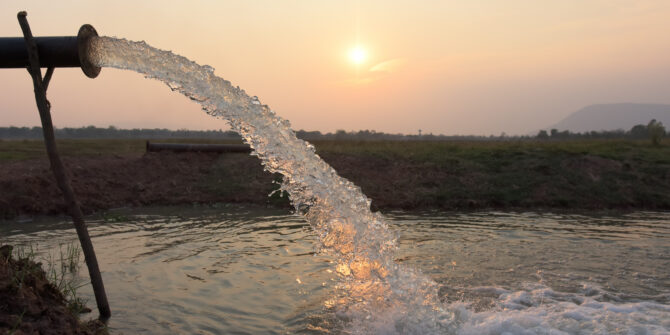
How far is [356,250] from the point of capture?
6.46 meters

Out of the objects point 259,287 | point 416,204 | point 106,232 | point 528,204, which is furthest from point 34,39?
point 528,204

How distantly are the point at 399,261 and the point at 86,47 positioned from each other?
552cm

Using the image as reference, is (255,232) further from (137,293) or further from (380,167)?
(380,167)

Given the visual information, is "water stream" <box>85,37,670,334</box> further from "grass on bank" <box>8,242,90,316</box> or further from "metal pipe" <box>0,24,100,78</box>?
"grass on bank" <box>8,242,90,316</box>

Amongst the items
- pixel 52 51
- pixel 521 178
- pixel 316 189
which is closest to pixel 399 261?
pixel 316 189

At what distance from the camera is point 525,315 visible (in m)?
6.05

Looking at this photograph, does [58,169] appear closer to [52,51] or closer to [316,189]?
[52,51]

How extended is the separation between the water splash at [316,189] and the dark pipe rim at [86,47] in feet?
0.27

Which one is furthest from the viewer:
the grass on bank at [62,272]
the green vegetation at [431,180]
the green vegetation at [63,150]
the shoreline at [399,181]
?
the green vegetation at [63,150]

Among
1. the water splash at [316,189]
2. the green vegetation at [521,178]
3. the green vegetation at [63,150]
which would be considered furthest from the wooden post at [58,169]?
the green vegetation at [63,150]

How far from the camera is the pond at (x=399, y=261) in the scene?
5.96 metres

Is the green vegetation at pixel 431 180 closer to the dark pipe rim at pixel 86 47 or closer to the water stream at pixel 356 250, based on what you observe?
the water stream at pixel 356 250

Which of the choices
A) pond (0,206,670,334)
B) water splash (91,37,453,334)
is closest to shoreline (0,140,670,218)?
pond (0,206,670,334)

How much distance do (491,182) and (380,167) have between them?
396cm
